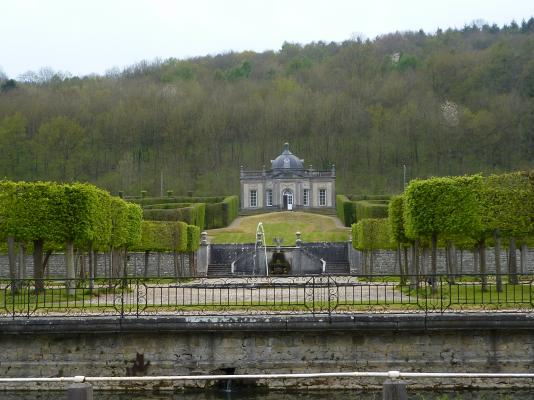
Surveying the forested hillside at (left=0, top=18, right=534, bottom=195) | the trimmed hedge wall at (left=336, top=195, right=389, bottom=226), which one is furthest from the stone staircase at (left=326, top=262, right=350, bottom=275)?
the forested hillside at (left=0, top=18, right=534, bottom=195)

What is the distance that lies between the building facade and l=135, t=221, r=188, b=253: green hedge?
1404 inches

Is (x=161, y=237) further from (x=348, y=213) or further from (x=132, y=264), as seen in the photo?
(x=348, y=213)

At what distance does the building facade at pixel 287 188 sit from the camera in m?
71.1

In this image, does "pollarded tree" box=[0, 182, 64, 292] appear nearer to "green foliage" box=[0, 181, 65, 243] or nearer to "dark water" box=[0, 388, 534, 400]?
"green foliage" box=[0, 181, 65, 243]

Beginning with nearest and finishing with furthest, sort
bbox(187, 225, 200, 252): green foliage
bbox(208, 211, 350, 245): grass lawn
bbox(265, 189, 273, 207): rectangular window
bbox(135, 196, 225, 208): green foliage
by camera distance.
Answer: bbox(187, 225, 200, 252): green foliage < bbox(208, 211, 350, 245): grass lawn < bbox(135, 196, 225, 208): green foliage < bbox(265, 189, 273, 207): rectangular window

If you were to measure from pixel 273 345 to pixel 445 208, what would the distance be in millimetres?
9934

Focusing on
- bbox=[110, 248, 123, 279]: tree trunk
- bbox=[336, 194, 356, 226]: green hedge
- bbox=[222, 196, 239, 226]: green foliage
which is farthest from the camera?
bbox=[222, 196, 239, 226]: green foliage

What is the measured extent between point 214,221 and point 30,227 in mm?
33028

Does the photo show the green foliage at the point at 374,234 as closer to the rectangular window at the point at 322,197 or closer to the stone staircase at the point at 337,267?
the stone staircase at the point at 337,267

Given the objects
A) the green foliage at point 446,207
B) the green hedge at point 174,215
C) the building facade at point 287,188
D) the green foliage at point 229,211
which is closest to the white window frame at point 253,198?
the building facade at point 287,188

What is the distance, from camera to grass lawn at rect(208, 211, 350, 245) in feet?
164

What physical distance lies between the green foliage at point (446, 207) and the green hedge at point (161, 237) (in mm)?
13390

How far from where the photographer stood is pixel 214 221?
57.0m

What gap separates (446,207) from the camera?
23953mm
